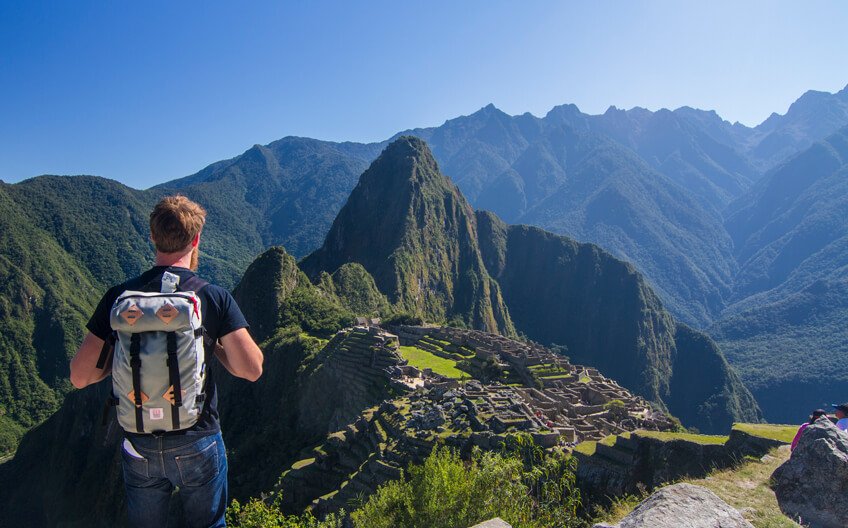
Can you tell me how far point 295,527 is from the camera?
11.5 m

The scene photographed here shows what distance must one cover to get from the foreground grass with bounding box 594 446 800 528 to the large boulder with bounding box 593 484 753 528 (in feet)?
4.50

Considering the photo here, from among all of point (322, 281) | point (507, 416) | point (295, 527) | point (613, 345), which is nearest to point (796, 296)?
point (613, 345)

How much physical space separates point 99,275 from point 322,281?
118 metres

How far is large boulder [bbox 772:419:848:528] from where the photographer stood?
6.09 metres

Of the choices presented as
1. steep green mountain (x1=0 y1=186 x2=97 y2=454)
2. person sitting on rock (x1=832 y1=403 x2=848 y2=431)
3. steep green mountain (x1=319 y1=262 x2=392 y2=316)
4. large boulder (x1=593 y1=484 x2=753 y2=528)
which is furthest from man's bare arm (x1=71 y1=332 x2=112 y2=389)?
steep green mountain (x1=0 y1=186 x2=97 y2=454)

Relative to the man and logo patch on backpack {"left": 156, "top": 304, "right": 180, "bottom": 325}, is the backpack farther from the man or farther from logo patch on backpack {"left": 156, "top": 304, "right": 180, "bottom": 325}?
the man

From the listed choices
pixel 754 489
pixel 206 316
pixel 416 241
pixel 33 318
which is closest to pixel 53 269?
pixel 33 318

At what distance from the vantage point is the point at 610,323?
170750 millimetres

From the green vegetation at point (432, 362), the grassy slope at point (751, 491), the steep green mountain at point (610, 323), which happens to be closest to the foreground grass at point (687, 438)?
the grassy slope at point (751, 491)

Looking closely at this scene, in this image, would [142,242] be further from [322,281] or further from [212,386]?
[212,386]

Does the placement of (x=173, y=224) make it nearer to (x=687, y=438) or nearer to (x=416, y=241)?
(x=687, y=438)

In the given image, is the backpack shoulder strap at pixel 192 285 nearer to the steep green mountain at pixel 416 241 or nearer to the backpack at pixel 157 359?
the backpack at pixel 157 359

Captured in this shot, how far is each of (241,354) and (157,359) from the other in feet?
2.34

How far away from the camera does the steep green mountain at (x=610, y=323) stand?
129250 millimetres
